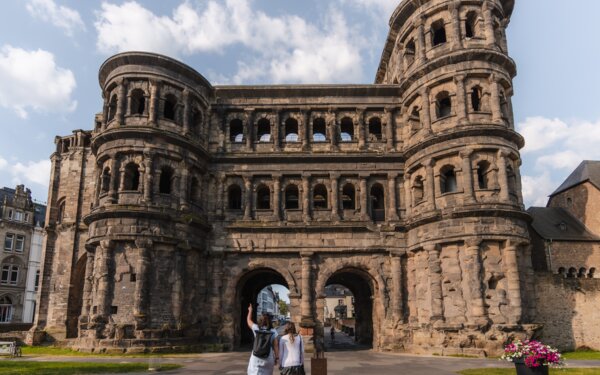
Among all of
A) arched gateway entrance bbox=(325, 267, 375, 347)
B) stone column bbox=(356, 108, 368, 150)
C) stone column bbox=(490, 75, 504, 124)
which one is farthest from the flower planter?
stone column bbox=(356, 108, 368, 150)

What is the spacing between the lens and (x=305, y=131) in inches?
1104

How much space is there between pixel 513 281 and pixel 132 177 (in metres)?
20.2

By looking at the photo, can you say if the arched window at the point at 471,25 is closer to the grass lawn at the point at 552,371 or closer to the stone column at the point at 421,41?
the stone column at the point at 421,41

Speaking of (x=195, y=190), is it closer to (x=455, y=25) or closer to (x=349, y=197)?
(x=349, y=197)

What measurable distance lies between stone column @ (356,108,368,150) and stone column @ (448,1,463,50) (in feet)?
20.8

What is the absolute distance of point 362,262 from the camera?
26.0 m

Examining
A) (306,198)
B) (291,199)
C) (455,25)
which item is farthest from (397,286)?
(455,25)

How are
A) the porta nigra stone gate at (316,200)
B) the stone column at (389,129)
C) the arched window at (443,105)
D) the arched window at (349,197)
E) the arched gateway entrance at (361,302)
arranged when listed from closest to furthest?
the porta nigra stone gate at (316,200) < the arched window at (443,105) < the stone column at (389,129) < the arched window at (349,197) < the arched gateway entrance at (361,302)

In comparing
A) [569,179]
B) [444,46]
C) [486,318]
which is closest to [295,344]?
[486,318]

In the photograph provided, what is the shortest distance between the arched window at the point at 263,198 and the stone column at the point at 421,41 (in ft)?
38.9

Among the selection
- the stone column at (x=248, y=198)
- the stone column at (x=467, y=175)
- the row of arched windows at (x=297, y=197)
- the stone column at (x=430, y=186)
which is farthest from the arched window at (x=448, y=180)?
the stone column at (x=248, y=198)

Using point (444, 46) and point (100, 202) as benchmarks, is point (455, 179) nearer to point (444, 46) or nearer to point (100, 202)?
point (444, 46)

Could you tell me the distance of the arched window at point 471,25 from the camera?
2592 cm

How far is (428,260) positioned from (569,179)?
1780cm
